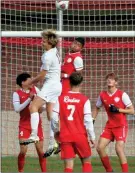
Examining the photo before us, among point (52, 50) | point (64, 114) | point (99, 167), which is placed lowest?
Result: point (99, 167)

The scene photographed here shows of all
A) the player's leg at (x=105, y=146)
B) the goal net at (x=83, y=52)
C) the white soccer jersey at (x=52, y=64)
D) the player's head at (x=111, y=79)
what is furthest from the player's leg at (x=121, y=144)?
the goal net at (x=83, y=52)

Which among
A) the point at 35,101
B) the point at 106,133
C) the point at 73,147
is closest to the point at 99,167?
the point at 106,133

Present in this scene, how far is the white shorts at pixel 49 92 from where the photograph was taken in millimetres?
12273

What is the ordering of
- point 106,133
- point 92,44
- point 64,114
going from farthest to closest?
point 92,44 < point 106,133 < point 64,114

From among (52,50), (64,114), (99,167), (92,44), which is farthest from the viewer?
(92,44)

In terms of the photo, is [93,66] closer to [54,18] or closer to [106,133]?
[54,18]

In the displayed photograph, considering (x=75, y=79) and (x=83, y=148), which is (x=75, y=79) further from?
(x=83, y=148)

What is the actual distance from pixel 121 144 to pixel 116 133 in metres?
0.23

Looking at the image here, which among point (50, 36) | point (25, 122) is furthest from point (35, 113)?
point (50, 36)

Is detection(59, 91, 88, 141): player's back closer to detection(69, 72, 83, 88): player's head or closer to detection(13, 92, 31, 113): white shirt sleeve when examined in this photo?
detection(69, 72, 83, 88): player's head

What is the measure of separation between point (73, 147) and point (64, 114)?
1.48ft

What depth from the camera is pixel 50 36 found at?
467 inches

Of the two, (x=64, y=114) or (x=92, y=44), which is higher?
(x=92, y=44)

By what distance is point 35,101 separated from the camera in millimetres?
12281
